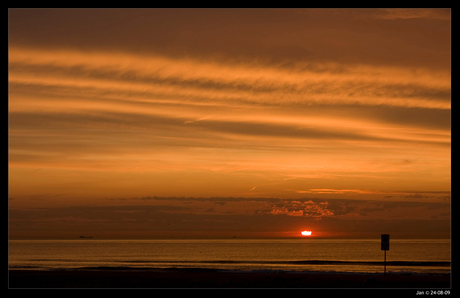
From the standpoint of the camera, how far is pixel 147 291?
19.8 metres

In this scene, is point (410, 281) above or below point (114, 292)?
below

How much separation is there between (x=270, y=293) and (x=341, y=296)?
2.61 metres
